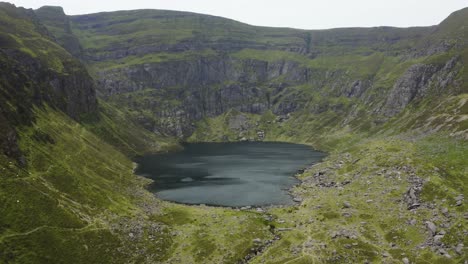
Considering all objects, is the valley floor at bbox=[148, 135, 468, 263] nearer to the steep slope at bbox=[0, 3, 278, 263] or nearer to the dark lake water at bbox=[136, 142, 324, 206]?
the steep slope at bbox=[0, 3, 278, 263]

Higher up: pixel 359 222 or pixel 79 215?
pixel 79 215

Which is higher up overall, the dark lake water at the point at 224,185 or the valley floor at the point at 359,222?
the valley floor at the point at 359,222

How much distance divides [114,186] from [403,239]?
94283 millimetres

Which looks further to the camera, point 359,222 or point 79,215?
point 359,222

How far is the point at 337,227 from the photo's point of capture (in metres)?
99.7

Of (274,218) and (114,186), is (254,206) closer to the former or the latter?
(274,218)

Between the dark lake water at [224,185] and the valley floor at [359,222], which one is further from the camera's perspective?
the dark lake water at [224,185]

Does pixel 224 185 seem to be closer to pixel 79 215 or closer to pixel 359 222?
pixel 359 222

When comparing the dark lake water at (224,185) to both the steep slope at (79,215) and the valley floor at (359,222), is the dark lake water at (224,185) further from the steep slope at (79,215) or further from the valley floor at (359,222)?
the steep slope at (79,215)

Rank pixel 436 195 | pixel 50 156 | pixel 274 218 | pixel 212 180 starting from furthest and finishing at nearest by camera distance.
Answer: pixel 212 180 → pixel 50 156 → pixel 274 218 → pixel 436 195

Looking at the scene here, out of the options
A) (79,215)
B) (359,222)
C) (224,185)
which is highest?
(79,215)

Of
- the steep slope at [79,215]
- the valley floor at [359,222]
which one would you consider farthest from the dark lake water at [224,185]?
the steep slope at [79,215]

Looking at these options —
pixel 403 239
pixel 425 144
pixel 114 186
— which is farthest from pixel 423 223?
pixel 114 186

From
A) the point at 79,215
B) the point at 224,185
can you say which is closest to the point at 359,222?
the point at 79,215
